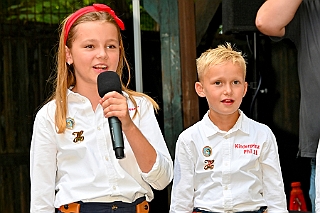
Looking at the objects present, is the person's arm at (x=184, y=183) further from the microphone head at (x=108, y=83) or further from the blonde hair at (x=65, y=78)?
the microphone head at (x=108, y=83)

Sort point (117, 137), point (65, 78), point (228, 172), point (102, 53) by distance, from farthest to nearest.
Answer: point (228, 172) → point (65, 78) → point (102, 53) → point (117, 137)

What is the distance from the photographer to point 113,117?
218 cm

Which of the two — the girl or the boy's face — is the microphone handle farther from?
the boy's face

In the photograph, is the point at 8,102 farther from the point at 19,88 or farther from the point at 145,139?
the point at 145,139

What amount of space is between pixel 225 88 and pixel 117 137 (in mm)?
1079

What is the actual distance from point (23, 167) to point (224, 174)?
2.46m

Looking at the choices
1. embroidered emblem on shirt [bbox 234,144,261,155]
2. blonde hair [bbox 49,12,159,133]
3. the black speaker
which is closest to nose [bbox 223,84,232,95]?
embroidered emblem on shirt [bbox 234,144,261,155]

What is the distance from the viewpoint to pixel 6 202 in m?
5.04

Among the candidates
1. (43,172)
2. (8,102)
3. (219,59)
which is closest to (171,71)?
(8,102)

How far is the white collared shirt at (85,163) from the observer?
2555mm

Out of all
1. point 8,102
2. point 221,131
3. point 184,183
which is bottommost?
point 184,183

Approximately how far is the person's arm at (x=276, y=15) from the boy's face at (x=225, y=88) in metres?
0.24

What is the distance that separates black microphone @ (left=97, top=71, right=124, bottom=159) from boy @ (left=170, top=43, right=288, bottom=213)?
2.85ft

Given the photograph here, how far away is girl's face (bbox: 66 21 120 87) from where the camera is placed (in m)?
2.58
